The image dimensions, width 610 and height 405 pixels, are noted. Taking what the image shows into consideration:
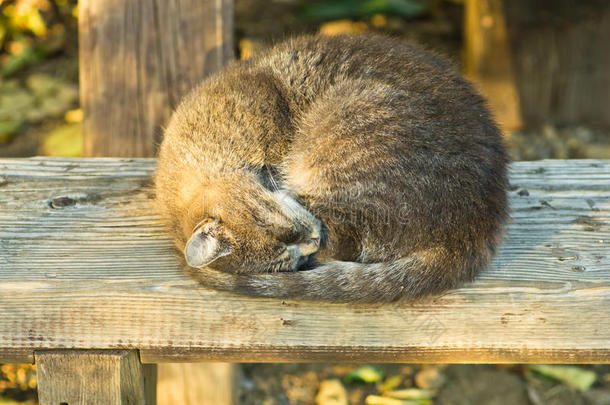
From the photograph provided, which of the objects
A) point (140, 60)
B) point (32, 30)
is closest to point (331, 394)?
point (140, 60)

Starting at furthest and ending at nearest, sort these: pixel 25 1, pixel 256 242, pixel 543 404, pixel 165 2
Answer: pixel 25 1 → pixel 543 404 → pixel 165 2 → pixel 256 242

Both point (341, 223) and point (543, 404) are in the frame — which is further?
point (543, 404)

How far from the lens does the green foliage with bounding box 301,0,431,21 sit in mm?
5770

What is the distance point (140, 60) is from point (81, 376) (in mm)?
1667

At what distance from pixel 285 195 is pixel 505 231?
2.78ft

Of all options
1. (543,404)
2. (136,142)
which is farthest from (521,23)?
(136,142)

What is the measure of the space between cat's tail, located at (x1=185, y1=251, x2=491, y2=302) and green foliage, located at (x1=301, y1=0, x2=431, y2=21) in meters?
4.02

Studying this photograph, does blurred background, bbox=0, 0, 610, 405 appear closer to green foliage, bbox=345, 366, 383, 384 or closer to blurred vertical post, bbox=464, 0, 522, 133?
blurred vertical post, bbox=464, 0, 522, 133

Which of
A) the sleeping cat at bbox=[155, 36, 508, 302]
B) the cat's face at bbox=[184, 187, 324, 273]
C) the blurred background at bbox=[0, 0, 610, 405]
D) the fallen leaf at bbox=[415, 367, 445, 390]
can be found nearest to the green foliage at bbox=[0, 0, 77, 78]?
the blurred background at bbox=[0, 0, 610, 405]

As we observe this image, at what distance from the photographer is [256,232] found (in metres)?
2.43

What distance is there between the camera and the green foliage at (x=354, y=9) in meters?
5.77

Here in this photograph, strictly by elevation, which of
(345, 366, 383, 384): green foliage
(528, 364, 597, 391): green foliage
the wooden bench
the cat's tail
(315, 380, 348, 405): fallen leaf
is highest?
the cat's tail

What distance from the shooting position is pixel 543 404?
3.42 m

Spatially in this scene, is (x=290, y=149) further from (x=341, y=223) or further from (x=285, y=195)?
(x=341, y=223)
